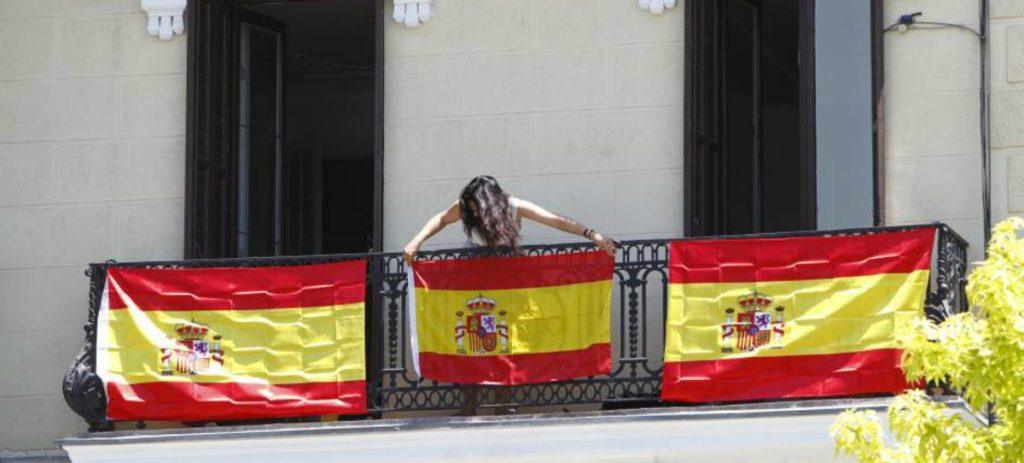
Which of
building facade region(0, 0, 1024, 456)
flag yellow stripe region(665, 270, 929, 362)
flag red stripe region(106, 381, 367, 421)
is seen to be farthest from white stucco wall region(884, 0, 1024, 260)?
flag red stripe region(106, 381, 367, 421)

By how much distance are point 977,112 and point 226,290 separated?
16.7ft

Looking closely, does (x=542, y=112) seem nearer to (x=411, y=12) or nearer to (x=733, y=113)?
(x=411, y=12)

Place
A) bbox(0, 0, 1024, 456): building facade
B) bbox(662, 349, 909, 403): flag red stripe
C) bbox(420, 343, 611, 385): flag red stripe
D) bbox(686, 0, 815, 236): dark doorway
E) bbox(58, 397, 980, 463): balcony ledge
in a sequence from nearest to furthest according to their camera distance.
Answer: bbox(58, 397, 980, 463): balcony ledge → bbox(662, 349, 909, 403): flag red stripe → bbox(420, 343, 611, 385): flag red stripe → bbox(0, 0, 1024, 456): building facade → bbox(686, 0, 815, 236): dark doorway

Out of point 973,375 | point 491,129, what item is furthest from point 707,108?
point 973,375

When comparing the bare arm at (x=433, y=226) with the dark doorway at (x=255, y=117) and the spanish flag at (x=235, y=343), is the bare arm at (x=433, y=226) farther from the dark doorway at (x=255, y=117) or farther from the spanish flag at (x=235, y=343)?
the dark doorway at (x=255, y=117)

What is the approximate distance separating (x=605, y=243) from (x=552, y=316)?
619 millimetres

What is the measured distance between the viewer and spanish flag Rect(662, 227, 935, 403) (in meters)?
15.6

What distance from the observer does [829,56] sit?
16.9 meters

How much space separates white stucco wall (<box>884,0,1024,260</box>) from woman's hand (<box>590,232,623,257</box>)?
193 cm

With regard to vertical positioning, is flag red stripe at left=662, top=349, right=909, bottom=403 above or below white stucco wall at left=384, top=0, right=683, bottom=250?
below

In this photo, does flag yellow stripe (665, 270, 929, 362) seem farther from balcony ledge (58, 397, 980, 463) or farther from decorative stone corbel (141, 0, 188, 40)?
decorative stone corbel (141, 0, 188, 40)

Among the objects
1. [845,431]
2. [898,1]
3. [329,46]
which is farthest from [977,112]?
[329,46]

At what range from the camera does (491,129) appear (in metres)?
17.3

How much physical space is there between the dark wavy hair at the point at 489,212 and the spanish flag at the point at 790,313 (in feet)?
3.51
